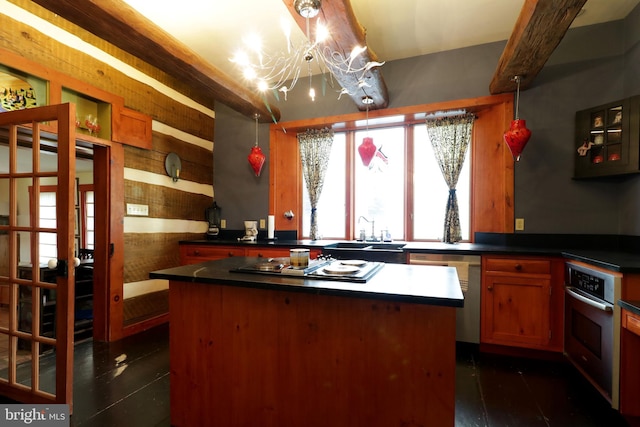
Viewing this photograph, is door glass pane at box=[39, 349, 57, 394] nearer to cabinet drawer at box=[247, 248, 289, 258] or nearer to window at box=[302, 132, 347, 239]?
cabinet drawer at box=[247, 248, 289, 258]

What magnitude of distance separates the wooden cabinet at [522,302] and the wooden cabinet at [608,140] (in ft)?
2.93

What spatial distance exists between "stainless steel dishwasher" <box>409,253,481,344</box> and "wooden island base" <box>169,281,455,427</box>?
1.50 m

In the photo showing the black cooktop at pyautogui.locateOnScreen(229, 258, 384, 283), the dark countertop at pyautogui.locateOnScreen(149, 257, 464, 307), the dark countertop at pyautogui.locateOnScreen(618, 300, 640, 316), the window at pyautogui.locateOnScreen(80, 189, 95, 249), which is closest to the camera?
the dark countertop at pyautogui.locateOnScreen(149, 257, 464, 307)

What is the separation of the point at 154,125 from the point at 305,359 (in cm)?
303

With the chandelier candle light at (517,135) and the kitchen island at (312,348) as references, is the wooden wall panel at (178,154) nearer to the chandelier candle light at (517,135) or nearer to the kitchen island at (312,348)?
the kitchen island at (312,348)

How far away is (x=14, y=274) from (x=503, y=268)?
3541 mm

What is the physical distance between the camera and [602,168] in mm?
2416

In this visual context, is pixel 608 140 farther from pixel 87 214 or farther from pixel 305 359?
pixel 87 214

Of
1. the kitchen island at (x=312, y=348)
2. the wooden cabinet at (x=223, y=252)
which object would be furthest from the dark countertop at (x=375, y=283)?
the wooden cabinet at (x=223, y=252)

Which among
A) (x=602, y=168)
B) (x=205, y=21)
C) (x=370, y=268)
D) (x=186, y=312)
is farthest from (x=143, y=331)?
(x=602, y=168)

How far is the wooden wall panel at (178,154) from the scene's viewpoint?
3.01 m

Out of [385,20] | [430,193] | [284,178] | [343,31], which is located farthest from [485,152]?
[284,178]

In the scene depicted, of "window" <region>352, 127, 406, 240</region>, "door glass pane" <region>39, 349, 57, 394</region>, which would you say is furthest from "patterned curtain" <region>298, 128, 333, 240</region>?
"door glass pane" <region>39, 349, 57, 394</region>

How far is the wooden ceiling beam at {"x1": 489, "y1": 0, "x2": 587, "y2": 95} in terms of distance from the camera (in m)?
1.70
